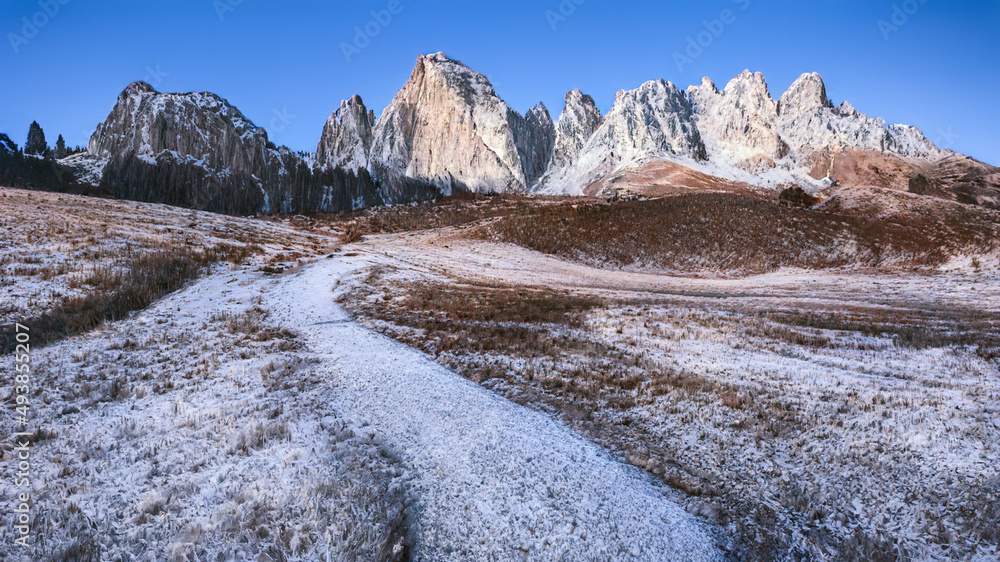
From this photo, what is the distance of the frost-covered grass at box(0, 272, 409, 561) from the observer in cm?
593

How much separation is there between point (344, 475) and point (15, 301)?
17223mm

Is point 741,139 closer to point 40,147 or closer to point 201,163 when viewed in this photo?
point 201,163

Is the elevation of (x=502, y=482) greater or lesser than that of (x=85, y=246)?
lesser

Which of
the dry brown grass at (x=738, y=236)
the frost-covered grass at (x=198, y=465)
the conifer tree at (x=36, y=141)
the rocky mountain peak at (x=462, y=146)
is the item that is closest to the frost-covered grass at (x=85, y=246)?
the frost-covered grass at (x=198, y=465)

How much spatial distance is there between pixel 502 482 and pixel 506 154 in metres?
190

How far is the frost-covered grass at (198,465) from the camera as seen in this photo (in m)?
A: 5.93

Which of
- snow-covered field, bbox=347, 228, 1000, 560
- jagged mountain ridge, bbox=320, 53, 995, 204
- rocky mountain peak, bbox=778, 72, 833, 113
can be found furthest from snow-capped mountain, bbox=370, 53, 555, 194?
snow-covered field, bbox=347, 228, 1000, 560

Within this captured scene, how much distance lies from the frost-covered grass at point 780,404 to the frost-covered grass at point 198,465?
511 centimetres

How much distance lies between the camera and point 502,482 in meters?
7.68

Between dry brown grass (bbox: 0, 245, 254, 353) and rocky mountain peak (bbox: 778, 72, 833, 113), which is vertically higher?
rocky mountain peak (bbox: 778, 72, 833, 113)

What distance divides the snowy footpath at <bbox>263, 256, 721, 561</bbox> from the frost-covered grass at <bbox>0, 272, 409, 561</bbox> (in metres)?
0.59

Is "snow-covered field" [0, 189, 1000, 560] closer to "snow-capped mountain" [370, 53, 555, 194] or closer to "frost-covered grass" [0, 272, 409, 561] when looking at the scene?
"frost-covered grass" [0, 272, 409, 561]

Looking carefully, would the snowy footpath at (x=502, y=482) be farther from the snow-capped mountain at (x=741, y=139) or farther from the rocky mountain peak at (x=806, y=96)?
the rocky mountain peak at (x=806, y=96)

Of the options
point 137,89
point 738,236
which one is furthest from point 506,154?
point 137,89
